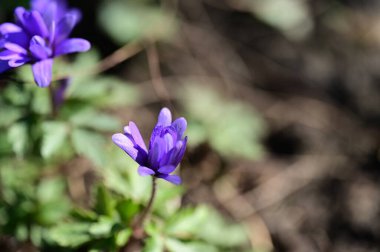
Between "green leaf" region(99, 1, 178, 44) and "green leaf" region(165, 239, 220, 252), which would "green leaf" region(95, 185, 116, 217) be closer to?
"green leaf" region(165, 239, 220, 252)

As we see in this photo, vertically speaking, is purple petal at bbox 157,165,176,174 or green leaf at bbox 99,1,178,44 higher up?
green leaf at bbox 99,1,178,44

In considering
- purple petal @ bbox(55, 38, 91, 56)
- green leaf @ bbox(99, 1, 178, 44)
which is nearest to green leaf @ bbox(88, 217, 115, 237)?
purple petal @ bbox(55, 38, 91, 56)

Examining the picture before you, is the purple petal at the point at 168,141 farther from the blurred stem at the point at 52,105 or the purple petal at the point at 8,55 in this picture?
the blurred stem at the point at 52,105

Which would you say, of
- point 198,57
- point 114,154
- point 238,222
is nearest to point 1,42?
point 114,154


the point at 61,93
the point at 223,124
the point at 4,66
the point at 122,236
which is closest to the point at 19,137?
the point at 61,93

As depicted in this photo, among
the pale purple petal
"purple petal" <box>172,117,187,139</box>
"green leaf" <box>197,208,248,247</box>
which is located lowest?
"green leaf" <box>197,208,248,247</box>

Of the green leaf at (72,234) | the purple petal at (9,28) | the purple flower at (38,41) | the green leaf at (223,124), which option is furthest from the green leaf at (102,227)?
the green leaf at (223,124)

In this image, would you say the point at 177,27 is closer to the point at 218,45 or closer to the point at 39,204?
Answer: the point at 218,45
